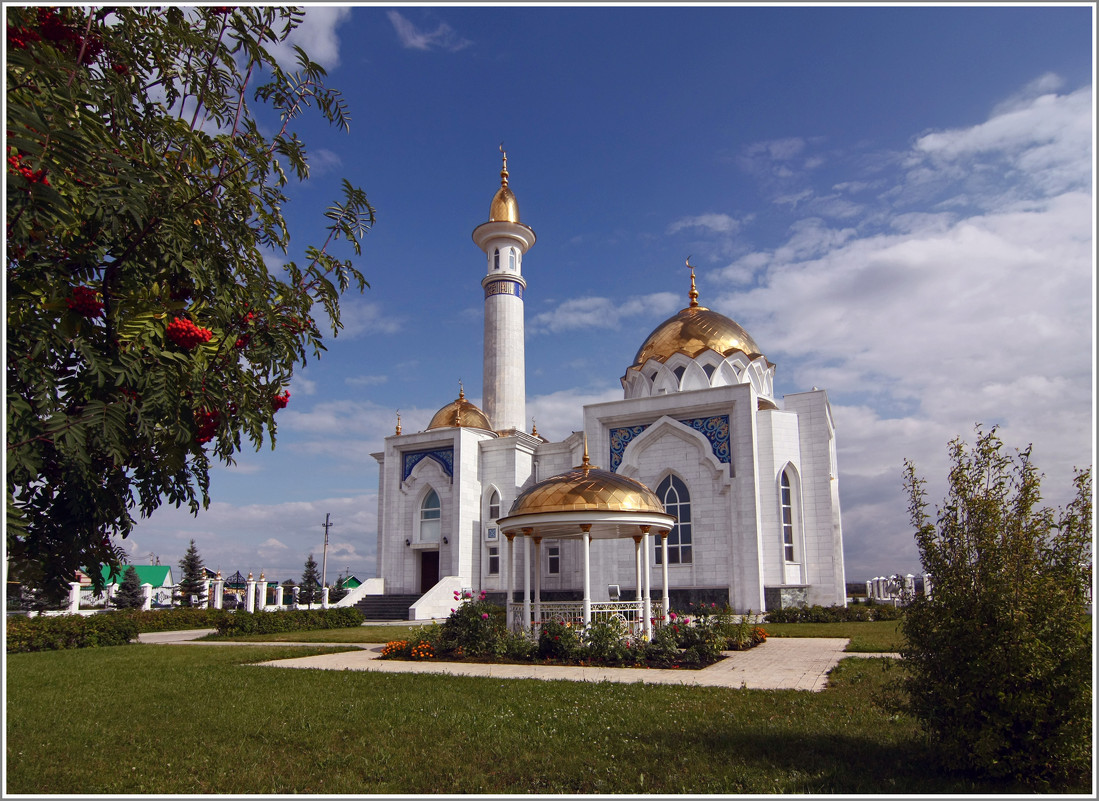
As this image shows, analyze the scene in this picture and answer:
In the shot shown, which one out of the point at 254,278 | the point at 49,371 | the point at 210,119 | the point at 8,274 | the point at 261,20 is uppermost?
the point at 261,20

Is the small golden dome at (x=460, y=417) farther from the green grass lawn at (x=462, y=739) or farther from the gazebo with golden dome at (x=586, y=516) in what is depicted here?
the green grass lawn at (x=462, y=739)

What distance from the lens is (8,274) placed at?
2.80 meters

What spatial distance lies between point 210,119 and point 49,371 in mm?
1711

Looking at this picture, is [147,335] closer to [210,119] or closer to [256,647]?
[210,119]

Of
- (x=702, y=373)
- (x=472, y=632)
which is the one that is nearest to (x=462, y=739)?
(x=472, y=632)

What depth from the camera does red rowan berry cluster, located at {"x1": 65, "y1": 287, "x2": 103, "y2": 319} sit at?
9.39 ft

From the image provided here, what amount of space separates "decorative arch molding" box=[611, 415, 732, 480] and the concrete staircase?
801 centimetres

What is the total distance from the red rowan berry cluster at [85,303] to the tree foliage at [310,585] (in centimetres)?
3725

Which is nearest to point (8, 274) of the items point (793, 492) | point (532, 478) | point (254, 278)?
point (254, 278)

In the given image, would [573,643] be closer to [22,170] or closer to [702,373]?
[22,170]

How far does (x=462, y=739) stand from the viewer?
5.88m

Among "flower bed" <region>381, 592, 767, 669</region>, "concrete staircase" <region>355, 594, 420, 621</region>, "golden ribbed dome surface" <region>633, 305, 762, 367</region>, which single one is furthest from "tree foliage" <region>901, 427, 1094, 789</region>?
"concrete staircase" <region>355, 594, 420, 621</region>

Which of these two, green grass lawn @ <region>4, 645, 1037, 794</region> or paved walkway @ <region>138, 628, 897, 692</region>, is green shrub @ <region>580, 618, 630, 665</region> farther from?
green grass lawn @ <region>4, 645, 1037, 794</region>

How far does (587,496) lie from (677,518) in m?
8.89
